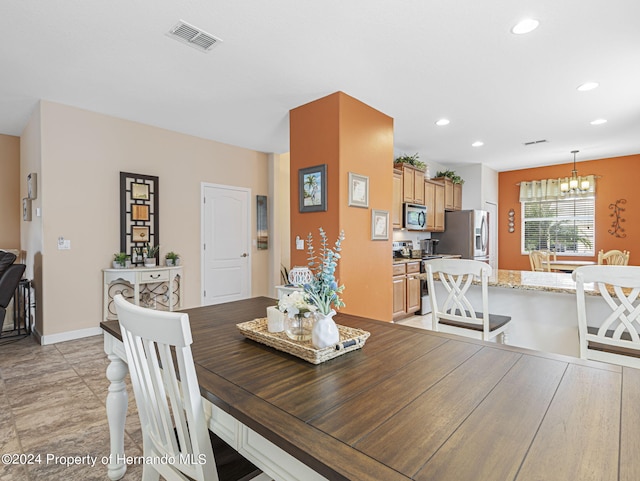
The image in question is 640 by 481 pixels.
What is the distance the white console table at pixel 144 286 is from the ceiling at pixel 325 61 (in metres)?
1.89

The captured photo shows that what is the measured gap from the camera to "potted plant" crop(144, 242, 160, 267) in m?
4.28

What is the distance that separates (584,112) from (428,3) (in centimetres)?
308

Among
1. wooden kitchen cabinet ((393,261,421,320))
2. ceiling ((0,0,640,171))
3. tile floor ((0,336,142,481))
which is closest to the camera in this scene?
tile floor ((0,336,142,481))

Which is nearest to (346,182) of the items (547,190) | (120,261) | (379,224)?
(379,224)

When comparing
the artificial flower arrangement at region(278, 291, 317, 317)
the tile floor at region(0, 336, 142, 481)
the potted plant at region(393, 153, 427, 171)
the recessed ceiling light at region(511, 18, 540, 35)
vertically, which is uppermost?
the recessed ceiling light at region(511, 18, 540, 35)

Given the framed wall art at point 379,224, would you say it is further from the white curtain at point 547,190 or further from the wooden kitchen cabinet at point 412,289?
the white curtain at point 547,190

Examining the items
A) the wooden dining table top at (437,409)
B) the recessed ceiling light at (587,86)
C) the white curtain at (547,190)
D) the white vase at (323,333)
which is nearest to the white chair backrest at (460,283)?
the wooden dining table top at (437,409)

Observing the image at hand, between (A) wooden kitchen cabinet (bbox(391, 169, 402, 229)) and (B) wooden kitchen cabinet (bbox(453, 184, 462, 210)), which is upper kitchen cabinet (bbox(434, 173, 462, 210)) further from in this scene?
(A) wooden kitchen cabinet (bbox(391, 169, 402, 229))

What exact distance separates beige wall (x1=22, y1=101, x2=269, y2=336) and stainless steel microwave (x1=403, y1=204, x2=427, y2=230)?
3.16 metres

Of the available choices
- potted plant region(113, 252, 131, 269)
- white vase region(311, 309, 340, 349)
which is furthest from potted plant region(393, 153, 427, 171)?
white vase region(311, 309, 340, 349)

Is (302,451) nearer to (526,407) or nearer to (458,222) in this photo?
(526,407)

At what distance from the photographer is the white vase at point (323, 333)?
121 centimetres

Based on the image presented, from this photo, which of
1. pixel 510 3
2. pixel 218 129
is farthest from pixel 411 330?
pixel 218 129

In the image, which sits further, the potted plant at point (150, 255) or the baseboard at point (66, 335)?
the potted plant at point (150, 255)
